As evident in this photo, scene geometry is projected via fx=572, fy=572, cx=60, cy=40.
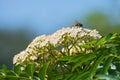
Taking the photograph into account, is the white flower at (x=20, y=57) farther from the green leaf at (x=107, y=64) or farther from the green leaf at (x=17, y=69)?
the green leaf at (x=107, y=64)

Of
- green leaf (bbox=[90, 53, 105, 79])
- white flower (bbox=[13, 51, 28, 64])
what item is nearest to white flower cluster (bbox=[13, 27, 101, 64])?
white flower (bbox=[13, 51, 28, 64])

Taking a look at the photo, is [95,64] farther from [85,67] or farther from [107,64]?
[85,67]

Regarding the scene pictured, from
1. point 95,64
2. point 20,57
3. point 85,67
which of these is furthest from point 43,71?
point 20,57

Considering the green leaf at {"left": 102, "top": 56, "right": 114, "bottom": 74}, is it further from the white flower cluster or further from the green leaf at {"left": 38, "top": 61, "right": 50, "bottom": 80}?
the white flower cluster

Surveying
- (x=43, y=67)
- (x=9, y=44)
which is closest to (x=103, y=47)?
(x=43, y=67)

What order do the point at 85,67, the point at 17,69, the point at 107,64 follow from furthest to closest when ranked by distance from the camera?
the point at 17,69, the point at 85,67, the point at 107,64

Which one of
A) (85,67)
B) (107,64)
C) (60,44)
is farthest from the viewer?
(60,44)

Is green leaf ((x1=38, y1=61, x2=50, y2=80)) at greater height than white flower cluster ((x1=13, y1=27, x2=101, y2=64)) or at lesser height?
lesser

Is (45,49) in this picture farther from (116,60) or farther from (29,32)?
(29,32)
